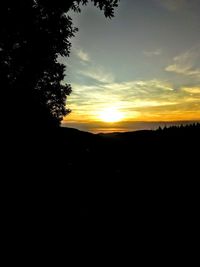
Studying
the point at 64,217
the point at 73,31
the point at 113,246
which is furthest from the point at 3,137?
the point at 73,31

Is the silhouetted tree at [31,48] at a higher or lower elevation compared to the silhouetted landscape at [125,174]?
higher

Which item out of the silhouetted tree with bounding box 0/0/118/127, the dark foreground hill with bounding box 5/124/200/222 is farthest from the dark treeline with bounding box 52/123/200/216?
the silhouetted tree with bounding box 0/0/118/127

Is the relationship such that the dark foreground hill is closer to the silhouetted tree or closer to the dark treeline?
the dark treeline

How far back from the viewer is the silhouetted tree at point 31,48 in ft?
47.7

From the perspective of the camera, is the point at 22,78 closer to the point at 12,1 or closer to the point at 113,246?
the point at 12,1

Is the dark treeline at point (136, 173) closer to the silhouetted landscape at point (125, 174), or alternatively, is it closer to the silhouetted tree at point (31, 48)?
the silhouetted landscape at point (125, 174)

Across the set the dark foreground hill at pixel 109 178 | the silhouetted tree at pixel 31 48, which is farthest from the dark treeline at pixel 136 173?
the silhouetted tree at pixel 31 48

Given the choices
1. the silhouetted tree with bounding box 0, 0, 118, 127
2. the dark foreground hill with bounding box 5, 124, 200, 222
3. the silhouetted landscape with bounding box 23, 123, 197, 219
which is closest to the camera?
the dark foreground hill with bounding box 5, 124, 200, 222

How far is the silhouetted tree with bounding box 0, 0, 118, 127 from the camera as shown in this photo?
1455 centimetres

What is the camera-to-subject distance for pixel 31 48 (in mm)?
18547

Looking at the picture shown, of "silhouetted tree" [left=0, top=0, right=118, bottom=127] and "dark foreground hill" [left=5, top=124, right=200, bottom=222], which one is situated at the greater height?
"silhouetted tree" [left=0, top=0, right=118, bottom=127]

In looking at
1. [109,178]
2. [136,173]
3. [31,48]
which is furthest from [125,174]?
[31,48]

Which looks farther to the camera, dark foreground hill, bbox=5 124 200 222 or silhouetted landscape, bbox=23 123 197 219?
silhouetted landscape, bbox=23 123 197 219

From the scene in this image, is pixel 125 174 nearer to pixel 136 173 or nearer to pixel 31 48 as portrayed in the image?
pixel 136 173
